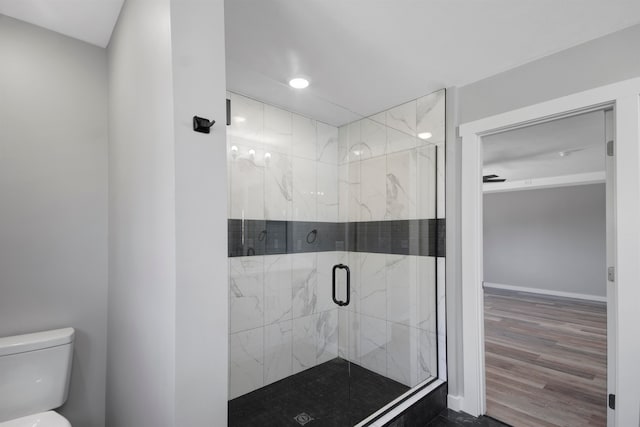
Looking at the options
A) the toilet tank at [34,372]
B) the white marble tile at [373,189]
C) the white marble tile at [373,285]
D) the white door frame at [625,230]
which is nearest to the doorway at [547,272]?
the white door frame at [625,230]

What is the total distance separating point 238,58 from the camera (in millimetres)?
1979

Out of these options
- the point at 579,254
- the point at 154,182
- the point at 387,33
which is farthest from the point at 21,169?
the point at 579,254

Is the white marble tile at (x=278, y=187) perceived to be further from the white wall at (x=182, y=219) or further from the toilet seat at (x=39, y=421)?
the toilet seat at (x=39, y=421)

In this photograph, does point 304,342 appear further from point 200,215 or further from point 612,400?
point 612,400

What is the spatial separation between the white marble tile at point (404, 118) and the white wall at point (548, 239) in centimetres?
528

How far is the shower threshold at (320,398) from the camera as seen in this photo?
6.64 feet

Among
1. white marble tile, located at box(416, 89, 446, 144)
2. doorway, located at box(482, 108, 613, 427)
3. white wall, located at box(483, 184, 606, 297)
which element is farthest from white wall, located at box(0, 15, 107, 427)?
white wall, located at box(483, 184, 606, 297)

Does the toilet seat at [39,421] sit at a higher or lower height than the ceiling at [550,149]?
lower

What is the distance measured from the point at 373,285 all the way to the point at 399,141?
1.12 meters

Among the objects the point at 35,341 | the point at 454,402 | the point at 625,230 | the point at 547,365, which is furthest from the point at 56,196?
the point at 547,365

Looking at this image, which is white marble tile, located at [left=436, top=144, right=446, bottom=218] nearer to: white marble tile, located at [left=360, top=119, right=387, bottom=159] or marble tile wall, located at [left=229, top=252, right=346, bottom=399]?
white marble tile, located at [left=360, top=119, right=387, bottom=159]

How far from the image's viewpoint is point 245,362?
2.25 m

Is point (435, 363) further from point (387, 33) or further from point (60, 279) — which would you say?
point (60, 279)

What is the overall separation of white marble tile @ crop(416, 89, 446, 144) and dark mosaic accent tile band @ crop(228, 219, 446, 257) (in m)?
0.67
